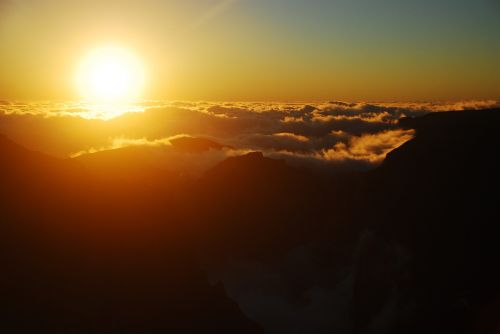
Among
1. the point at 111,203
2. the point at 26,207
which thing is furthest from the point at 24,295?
the point at 111,203

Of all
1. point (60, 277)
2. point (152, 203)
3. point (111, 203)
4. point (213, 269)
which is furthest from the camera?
point (213, 269)

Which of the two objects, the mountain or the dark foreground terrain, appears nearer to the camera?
the mountain

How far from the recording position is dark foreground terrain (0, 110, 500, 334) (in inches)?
2589

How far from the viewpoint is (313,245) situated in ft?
516

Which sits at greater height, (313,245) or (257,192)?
(257,192)

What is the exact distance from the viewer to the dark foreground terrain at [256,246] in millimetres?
65750

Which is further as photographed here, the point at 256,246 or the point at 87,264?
the point at 256,246

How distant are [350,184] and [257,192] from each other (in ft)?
104

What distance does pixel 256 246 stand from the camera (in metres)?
157

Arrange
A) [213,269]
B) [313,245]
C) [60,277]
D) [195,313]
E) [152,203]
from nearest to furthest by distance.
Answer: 1. [60,277]
2. [195,313]
3. [152,203]
4. [213,269]
5. [313,245]

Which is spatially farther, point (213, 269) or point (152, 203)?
point (213, 269)

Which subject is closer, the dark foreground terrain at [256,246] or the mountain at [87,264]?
the mountain at [87,264]

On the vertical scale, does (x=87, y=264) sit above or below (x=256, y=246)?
above

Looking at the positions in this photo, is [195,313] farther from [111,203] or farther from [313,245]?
[313,245]
